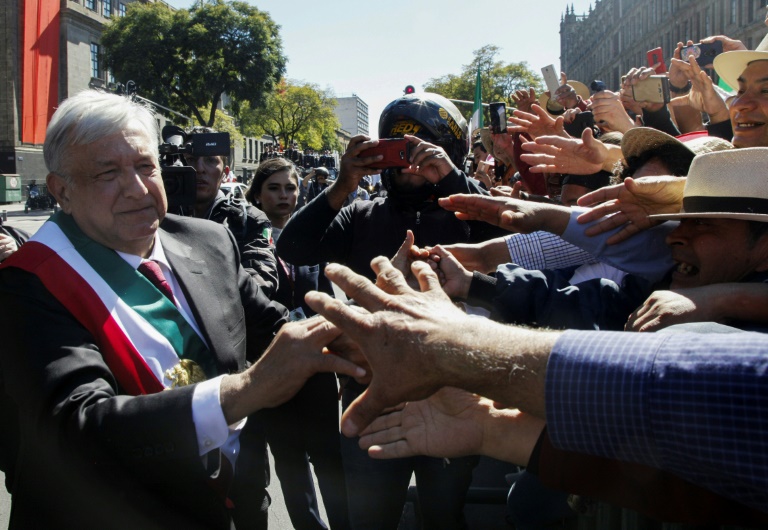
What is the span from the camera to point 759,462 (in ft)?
3.48

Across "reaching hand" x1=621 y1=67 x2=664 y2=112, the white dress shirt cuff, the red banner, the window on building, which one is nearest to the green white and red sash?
the white dress shirt cuff

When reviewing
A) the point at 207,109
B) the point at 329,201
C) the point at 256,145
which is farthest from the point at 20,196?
the point at 256,145

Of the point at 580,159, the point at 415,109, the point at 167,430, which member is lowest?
the point at 167,430

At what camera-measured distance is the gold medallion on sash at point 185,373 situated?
1.81 meters

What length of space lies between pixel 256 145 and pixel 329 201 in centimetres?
8048

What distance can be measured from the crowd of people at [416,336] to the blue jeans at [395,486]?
0.01 m

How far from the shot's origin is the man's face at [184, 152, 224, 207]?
400 cm

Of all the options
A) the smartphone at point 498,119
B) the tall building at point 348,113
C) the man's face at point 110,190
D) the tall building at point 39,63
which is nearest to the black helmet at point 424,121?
the man's face at point 110,190

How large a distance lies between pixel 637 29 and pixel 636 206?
69872 mm

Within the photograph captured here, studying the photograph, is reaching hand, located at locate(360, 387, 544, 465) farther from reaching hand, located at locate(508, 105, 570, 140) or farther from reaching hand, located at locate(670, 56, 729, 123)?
reaching hand, located at locate(670, 56, 729, 123)

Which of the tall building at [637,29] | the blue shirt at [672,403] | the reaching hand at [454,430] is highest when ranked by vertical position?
the tall building at [637,29]

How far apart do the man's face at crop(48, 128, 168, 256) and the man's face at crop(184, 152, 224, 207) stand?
2082 millimetres

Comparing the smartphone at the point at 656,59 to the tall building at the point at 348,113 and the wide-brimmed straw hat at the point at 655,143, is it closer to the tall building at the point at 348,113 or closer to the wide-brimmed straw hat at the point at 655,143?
the wide-brimmed straw hat at the point at 655,143

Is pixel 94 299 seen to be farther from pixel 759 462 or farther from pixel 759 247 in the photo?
pixel 759 247
